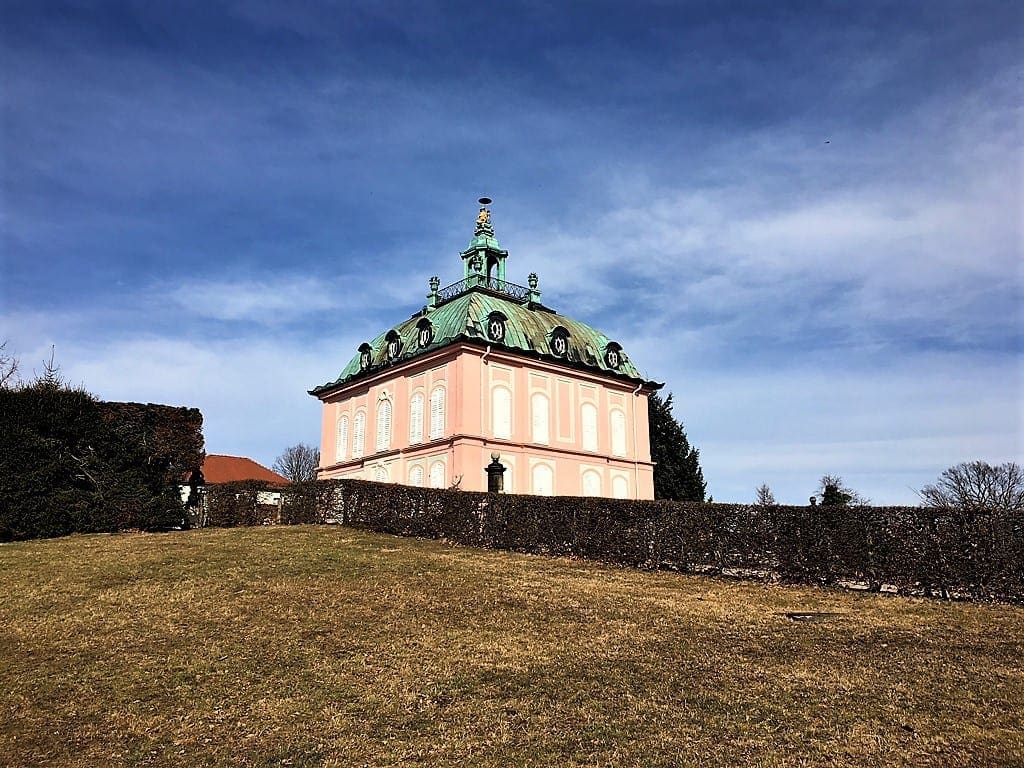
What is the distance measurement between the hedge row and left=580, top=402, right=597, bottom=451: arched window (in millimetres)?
15504

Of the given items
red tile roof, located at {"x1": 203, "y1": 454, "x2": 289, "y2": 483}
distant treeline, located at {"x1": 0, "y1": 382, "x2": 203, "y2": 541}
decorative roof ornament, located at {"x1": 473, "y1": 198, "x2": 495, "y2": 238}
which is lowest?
distant treeline, located at {"x1": 0, "y1": 382, "x2": 203, "y2": 541}

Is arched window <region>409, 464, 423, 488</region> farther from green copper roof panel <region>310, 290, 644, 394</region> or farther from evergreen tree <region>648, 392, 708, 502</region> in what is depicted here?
evergreen tree <region>648, 392, 708, 502</region>

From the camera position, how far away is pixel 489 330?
104 ft

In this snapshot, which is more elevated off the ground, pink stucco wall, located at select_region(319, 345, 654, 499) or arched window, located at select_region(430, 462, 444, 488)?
pink stucco wall, located at select_region(319, 345, 654, 499)

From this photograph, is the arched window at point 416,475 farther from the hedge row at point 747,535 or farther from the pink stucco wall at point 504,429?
the hedge row at point 747,535

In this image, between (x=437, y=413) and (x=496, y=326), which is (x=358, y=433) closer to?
(x=437, y=413)

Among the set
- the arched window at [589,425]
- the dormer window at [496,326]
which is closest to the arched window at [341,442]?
the dormer window at [496,326]

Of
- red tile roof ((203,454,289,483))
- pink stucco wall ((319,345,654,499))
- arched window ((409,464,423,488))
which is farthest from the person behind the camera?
red tile roof ((203,454,289,483))

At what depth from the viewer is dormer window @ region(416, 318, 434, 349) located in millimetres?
33000

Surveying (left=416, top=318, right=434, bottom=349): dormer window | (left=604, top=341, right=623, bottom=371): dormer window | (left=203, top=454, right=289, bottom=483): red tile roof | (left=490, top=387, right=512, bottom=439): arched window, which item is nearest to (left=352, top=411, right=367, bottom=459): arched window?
(left=416, top=318, right=434, bottom=349): dormer window

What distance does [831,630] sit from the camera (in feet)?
32.2

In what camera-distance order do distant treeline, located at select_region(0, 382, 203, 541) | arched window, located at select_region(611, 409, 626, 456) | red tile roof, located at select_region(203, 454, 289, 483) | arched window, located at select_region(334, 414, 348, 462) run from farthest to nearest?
red tile roof, located at select_region(203, 454, 289, 483), arched window, located at select_region(334, 414, 348, 462), arched window, located at select_region(611, 409, 626, 456), distant treeline, located at select_region(0, 382, 203, 541)

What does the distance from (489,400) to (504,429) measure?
1.34 metres

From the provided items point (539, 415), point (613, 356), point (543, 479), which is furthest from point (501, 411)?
point (613, 356)
